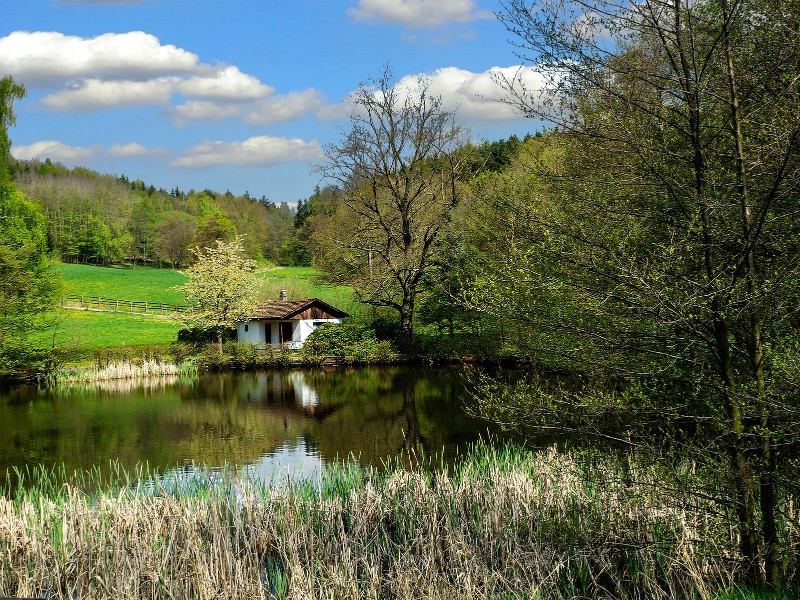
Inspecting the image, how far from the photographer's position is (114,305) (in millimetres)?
56719

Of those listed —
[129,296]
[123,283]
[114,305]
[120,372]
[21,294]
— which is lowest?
[120,372]

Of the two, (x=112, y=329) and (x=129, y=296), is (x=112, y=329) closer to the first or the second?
(x=112, y=329)

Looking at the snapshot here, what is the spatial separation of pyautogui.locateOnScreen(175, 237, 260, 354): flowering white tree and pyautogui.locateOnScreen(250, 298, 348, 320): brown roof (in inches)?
34.3

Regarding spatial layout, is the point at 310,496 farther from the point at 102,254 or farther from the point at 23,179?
the point at 23,179

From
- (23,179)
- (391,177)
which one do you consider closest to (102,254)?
(23,179)

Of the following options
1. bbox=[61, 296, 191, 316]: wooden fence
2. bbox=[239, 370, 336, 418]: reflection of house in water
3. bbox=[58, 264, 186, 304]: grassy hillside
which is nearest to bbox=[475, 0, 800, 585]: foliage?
bbox=[239, 370, 336, 418]: reflection of house in water

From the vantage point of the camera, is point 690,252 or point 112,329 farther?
point 112,329

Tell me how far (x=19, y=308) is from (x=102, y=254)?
5696 cm

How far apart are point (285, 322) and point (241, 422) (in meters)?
21.1

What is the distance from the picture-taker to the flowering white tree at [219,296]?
130ft

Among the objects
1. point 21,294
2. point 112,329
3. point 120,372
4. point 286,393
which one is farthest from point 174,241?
point 286,393

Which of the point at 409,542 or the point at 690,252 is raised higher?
the point at 690,252

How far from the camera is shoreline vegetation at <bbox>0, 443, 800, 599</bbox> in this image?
21.6ft

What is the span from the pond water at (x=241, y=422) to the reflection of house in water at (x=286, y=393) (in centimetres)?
4
